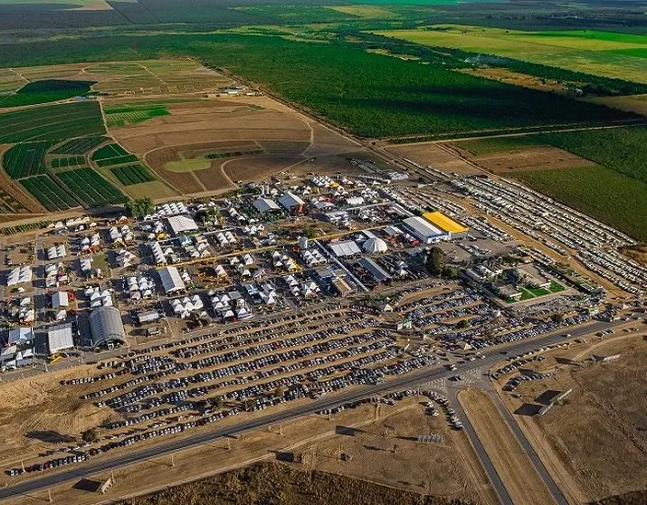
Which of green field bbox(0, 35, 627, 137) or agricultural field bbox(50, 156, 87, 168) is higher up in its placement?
green field bbox(0, 35, 627, 137)

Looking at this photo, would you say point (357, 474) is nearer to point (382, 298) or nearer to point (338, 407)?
point (338, 407)

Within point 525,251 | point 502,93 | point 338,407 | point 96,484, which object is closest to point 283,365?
point 338,407

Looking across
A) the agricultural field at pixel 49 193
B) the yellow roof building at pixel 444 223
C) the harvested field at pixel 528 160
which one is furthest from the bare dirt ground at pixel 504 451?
the agricultural field at pixel 49 193

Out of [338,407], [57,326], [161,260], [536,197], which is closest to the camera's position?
[338,407]

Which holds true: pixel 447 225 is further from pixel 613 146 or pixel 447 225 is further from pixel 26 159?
pixel 26 159

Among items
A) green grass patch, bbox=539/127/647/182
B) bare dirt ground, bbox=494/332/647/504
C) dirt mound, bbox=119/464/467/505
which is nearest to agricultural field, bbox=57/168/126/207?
dirt mound, bbox=119/464/467/505

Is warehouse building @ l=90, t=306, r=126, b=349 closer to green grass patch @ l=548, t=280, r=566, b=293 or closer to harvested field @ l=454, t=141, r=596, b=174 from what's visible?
green grass patch @ l=548, t=280, r=566, b=293

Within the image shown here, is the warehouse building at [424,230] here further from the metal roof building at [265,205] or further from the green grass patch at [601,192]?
the green grass patch at [601,192]
